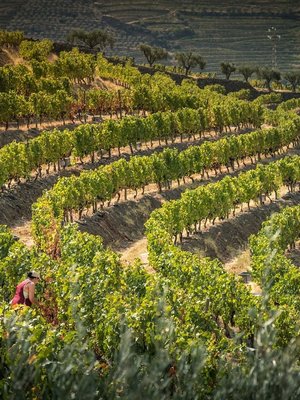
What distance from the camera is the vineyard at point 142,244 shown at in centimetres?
910

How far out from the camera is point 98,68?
344 ft

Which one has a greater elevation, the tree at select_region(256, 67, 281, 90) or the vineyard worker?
the vineyard worker

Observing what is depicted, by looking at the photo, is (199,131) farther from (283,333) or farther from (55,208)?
(283,333)

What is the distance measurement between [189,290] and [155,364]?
16010 mm

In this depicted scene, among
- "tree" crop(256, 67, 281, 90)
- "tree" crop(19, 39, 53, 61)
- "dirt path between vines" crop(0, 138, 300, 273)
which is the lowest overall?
"tree" crop(256, 67, 281, 90)

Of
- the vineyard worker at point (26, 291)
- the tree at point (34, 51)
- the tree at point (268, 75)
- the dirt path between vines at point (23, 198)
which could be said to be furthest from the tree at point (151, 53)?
the vineyard worker at point (26, 291)

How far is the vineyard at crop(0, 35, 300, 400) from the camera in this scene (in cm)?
910

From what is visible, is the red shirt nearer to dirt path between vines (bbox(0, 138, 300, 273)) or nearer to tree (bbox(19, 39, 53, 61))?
dirt path between vines (bbox(0, 138, 300, 273))

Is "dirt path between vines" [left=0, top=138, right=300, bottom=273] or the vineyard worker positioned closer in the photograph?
the vineyard worker

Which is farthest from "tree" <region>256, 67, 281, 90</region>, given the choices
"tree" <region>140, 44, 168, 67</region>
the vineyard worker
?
the vineyard worker

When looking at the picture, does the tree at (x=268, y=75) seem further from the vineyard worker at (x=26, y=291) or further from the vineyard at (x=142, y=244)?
the vineyard worker at (x=26, y=291)

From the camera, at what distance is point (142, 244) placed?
4338 cm

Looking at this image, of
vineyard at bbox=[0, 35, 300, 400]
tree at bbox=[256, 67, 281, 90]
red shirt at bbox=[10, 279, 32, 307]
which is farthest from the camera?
tree at bbox=[256, 67, 281, 90]

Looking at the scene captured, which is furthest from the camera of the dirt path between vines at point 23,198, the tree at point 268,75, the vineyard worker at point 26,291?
the tree at point 268,75
